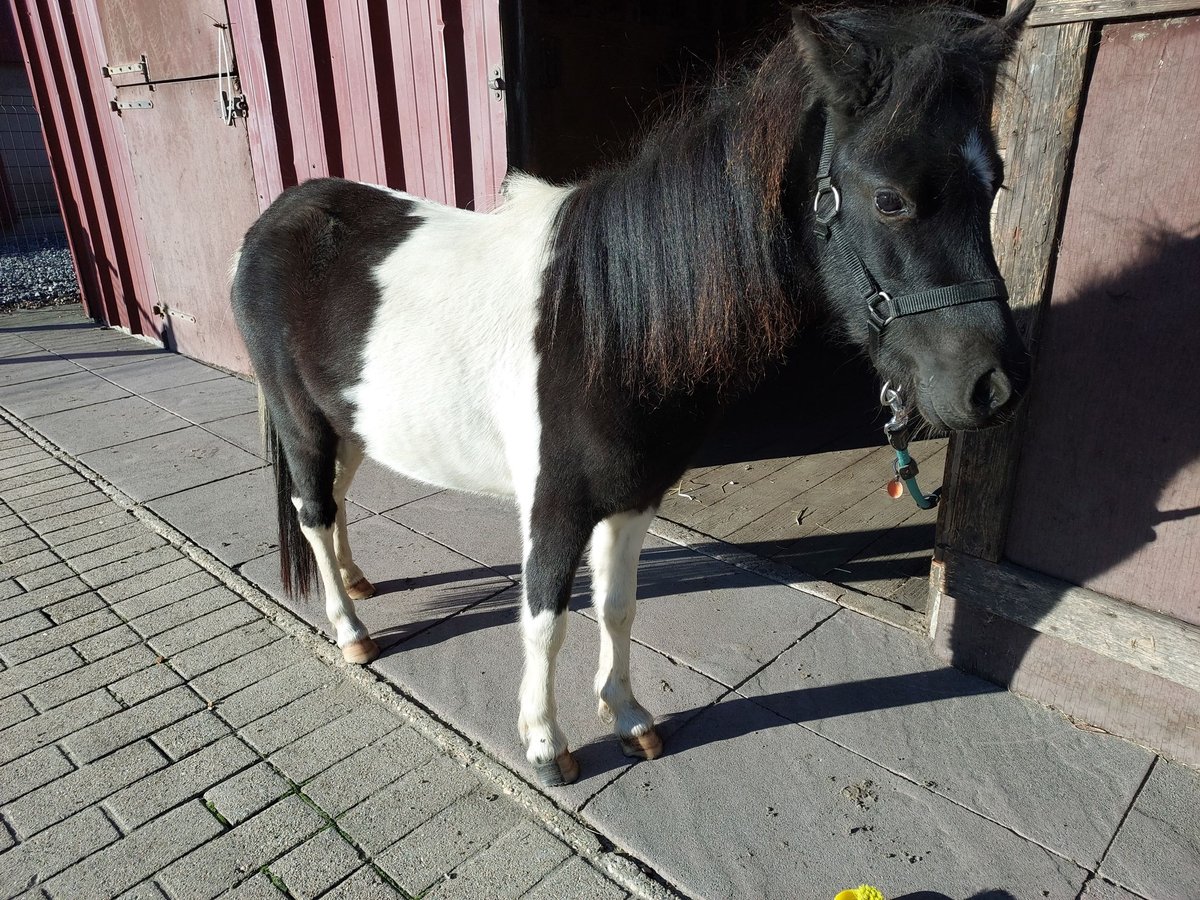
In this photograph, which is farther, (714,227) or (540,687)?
(540,687)

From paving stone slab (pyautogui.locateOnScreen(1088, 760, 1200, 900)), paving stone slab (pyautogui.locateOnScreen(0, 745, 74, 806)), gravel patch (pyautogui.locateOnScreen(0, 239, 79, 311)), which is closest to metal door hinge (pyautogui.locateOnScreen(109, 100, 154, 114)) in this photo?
gravel patch (pyautogui.locateOnScreen(0, 239, 79, 311))

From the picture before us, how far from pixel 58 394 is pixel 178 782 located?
4.57 m

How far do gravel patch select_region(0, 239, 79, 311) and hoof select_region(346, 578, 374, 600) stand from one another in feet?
26.2

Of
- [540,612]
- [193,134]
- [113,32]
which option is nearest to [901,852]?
[540,612]

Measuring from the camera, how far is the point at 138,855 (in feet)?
6.25

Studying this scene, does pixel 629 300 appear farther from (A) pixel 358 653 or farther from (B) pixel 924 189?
(A) pixel 358 653

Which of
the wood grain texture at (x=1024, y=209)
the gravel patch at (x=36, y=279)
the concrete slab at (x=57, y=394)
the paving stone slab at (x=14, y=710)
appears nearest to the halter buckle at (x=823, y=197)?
the wood grain texture at (x=1024, y=209)

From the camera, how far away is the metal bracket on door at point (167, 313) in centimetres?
632

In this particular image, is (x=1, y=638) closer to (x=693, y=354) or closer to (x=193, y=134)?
(x=693, y=354)

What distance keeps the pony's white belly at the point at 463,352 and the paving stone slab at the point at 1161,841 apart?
173cm

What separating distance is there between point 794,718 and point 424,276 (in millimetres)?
1769

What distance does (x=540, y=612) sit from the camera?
2.08 m

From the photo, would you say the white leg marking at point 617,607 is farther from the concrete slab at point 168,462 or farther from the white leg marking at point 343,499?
the concrete slab at point 168,462

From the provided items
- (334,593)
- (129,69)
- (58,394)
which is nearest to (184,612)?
(334,593)
